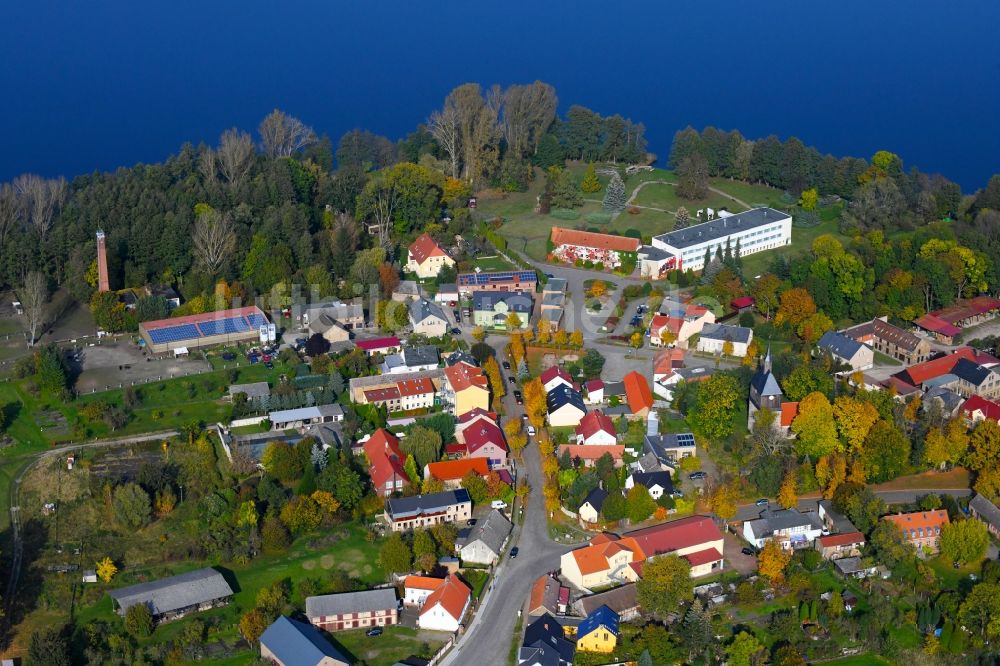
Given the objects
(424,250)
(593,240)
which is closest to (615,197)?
(593,240)

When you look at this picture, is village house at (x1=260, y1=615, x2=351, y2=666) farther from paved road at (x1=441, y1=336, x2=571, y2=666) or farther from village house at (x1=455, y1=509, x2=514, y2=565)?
village house at (x1=455, y1=509, x2=514, y2=565)

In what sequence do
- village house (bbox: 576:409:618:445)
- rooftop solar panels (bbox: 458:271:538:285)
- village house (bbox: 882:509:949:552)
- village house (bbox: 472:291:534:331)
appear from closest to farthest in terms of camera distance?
1. village house (bbox: 882:509:949:552)
2. village house (bbox: 576:409:618:445)
3. village house (bbox: 472:291:534:331)
4. rooftop solar panels (bbox: 458:271:538:285)

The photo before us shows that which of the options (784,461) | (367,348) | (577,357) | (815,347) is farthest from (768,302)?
(367,348)

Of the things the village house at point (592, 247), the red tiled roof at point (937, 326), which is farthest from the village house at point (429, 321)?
the red tiled roof at point (937, 326)

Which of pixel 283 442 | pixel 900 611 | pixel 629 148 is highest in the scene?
pixel 629 148

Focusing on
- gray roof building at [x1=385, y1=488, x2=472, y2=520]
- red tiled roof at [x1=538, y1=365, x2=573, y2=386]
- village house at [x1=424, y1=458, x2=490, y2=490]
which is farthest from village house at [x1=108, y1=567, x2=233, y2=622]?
red tiled roof at [x1=538, y1=365, x2=573, y2=386]

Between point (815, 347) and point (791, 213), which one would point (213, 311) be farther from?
point (791, 213)
